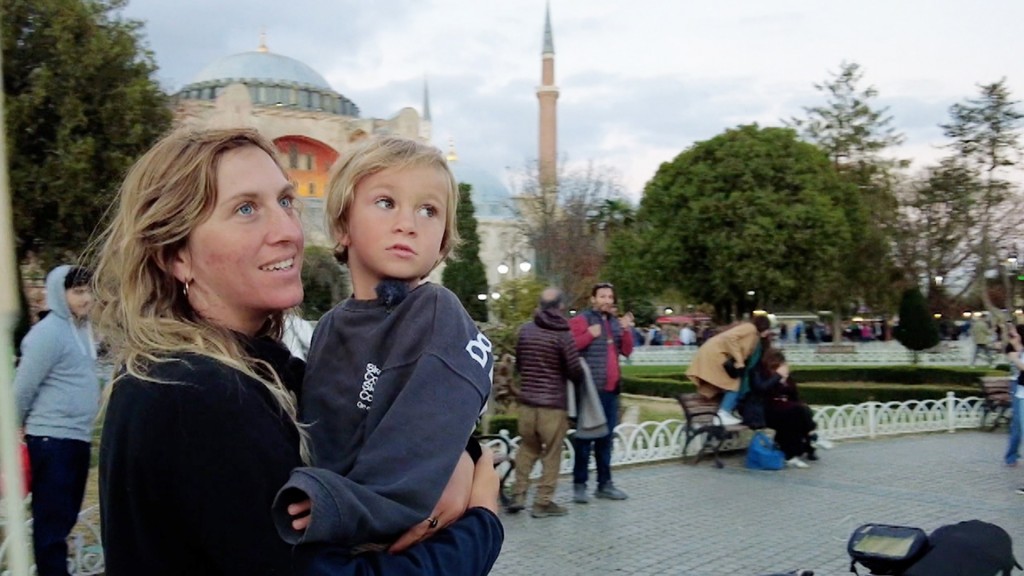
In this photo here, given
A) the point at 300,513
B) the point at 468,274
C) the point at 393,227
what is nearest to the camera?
the point at 300,513

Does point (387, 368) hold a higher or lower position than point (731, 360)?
higher

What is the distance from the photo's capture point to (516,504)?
816 cm

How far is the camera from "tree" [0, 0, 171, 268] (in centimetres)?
1630

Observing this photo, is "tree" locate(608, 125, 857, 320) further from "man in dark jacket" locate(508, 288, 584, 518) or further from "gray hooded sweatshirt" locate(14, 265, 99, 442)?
"gray hooded sweatshirt" locate(14, 265, 99, 442)

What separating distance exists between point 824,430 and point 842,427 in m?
0.42

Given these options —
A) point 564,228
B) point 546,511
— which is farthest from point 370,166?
point 564,228

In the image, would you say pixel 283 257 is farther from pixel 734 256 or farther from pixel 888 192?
pixel 888 192

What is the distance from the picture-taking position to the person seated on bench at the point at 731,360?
34.0 feet

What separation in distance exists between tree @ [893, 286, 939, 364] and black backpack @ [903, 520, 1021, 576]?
1101 inches

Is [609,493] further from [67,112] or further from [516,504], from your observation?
[67,112]

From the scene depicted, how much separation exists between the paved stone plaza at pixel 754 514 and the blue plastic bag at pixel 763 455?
0.59 ft

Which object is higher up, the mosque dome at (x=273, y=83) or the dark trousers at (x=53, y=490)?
the mosque dome at (x=273, y=83)

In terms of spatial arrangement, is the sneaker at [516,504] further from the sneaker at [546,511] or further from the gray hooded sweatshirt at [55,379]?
the gray hooded sweatshirt at [55,379]

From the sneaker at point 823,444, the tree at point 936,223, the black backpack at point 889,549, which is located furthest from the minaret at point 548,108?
the black backpack at point 889,549
